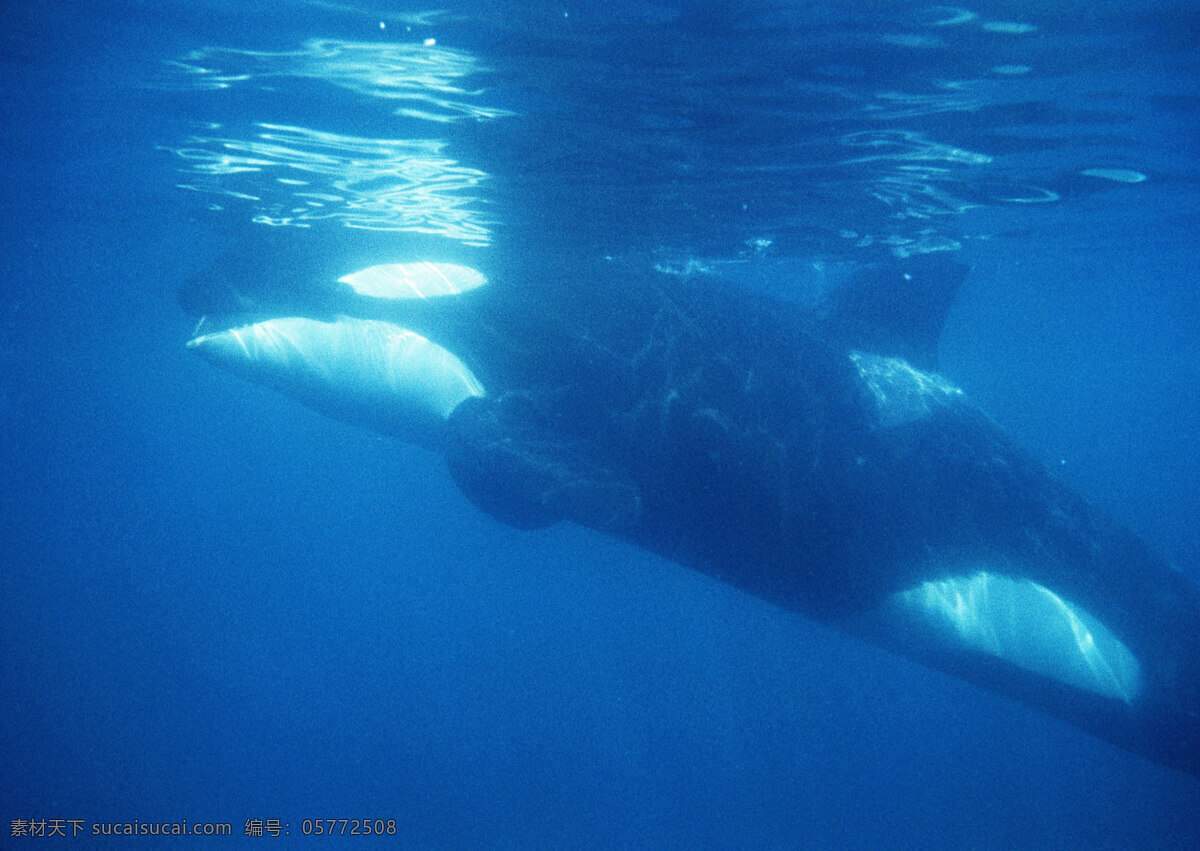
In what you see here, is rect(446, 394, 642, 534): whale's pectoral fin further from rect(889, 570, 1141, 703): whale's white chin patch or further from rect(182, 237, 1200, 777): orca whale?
rect(889, 570, 1141, 703): whale's white chin patch

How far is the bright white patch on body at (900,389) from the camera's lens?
8.48 metres

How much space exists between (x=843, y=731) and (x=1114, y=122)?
3682 centimetres

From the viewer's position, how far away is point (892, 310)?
382 inches

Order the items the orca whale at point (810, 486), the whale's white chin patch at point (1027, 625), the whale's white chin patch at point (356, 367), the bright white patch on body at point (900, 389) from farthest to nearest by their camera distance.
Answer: the whale's white chin patch at point (356, 367), the bright white patch on body at point (900, 389), the whale's white chin patch at point (1027, 625), the orca whale at point (810, 486)

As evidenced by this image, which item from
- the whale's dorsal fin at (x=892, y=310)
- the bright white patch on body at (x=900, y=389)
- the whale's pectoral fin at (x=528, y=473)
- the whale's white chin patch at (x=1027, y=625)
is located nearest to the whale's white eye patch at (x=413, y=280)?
the whale's pectoral fin at (x=528, y=473)

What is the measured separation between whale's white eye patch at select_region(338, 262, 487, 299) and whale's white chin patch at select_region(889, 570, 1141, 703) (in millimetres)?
6342

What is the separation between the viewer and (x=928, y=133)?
10469mm

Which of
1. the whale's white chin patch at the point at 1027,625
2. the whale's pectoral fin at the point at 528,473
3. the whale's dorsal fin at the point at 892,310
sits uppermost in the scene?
→ the whale's dorsal fin at the point at 892,310

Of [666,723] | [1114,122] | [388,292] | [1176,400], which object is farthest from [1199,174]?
[1176,400]

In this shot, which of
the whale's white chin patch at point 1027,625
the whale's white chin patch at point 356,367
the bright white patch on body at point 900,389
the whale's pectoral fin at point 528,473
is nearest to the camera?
the whale's pectoral fin at point 528,473

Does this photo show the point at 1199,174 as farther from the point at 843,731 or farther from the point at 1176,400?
the point at 1176,400

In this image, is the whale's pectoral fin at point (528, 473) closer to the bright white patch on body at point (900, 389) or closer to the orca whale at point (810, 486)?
the orca whale at point (810, 486)

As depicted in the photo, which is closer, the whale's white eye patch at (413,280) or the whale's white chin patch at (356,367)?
the whale's white chin patch at (356,367)

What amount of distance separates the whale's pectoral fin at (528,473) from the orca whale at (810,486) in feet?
0.07
